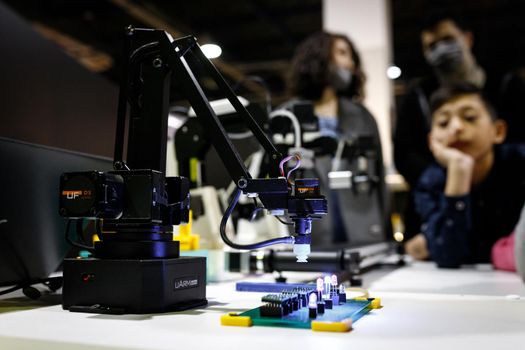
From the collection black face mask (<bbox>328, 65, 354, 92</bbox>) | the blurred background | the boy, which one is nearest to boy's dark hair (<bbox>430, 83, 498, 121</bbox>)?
the boy

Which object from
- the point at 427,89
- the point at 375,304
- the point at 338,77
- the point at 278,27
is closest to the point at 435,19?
the point at 427,89

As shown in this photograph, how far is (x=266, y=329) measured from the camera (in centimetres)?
60

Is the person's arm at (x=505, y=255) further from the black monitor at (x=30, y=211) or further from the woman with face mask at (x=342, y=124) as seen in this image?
the black monitor at (x=30, y=211)

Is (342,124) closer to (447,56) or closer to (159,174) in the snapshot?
(447,56)

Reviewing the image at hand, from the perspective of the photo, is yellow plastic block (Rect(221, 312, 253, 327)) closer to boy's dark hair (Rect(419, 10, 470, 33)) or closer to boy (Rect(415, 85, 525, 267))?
boy (Rect(415, 85, 525, 267))

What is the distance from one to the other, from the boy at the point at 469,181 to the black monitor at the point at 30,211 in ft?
4.02

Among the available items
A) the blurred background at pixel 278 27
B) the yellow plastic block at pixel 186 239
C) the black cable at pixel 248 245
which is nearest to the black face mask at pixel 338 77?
the blurred background at pixel 278 27

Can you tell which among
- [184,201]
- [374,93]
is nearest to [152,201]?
[184,201]

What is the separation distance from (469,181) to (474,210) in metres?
0.18

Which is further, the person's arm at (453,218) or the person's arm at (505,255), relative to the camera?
the person's arm at (453,218)

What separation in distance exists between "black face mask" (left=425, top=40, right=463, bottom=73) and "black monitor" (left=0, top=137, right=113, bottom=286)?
203 cm

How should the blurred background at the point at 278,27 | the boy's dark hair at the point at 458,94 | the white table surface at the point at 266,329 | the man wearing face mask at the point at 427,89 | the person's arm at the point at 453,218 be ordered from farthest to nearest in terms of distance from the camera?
1. the blurred background at the point at 278,27
2. the man wearing face mask at the point at 427,89
3. the boy's dark hair at the point at 458,94
4. the person's arm at the point at 453,218
5. the white table surface at the point at 266,329

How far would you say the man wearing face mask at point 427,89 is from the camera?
8.23 feet

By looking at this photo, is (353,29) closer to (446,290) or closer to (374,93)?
(374,93)
